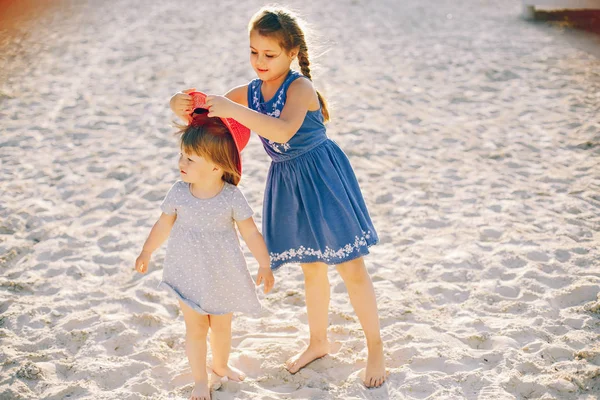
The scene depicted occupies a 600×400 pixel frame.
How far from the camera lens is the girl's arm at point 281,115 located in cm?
232

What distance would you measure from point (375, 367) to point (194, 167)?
1.20 m

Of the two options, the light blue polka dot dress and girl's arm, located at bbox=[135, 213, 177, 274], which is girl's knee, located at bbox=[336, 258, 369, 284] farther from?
girl's arm, located at bbox=[135, 213, 177, 274]

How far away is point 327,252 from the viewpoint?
2.63m

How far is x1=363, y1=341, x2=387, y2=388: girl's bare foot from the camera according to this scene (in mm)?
2793

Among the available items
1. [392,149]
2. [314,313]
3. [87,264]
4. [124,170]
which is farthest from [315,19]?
[314,313]

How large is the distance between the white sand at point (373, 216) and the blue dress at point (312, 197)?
0.27 m

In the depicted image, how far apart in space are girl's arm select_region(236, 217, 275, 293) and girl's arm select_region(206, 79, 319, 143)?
1.22ft

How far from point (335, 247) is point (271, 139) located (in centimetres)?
53

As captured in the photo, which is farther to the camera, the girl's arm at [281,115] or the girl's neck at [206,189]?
the girl's neck at [206,189]

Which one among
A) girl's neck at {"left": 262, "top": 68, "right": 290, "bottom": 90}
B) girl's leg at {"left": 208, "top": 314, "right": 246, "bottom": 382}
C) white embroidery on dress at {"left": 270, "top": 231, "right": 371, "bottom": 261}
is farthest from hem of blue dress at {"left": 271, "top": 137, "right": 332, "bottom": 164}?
girl's leg at {"left": 208, "top": 314, "right": 246, "bottom": 382}

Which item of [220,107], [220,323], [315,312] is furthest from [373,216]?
[220,107]

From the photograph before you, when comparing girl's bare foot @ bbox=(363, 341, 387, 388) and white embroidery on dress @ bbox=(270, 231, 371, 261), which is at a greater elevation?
white embroidery on dress @ bbox=(270, 231, 371, 261)

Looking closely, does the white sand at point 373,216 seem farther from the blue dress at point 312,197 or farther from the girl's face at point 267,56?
the girl's face at point 267,56

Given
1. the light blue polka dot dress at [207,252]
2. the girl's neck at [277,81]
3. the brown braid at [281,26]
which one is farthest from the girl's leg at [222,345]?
the brown braid at [281,26]
